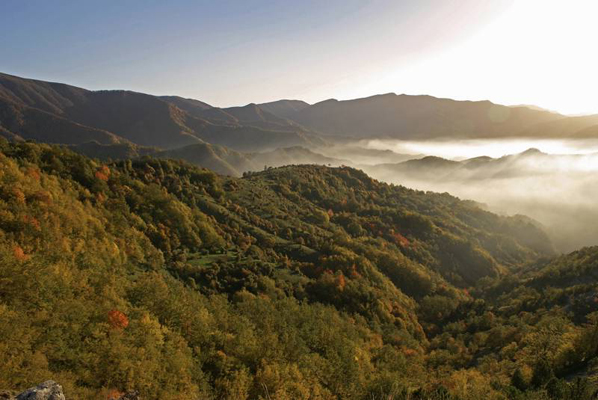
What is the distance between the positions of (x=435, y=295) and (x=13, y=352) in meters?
112

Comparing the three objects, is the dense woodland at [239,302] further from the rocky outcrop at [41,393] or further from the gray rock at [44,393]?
the gray rock at [44,393]

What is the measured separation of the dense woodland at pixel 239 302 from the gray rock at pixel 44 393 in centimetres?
585

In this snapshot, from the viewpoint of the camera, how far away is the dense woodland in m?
32.8

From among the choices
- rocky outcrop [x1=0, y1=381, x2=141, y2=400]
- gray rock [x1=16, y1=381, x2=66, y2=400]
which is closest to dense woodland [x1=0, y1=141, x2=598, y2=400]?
rocky outcrop [x1=0, y1=381, x2=141, y2=400]

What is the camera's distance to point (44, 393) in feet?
60.3

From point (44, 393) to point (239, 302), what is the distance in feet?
158

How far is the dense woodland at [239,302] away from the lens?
3275 centimetres

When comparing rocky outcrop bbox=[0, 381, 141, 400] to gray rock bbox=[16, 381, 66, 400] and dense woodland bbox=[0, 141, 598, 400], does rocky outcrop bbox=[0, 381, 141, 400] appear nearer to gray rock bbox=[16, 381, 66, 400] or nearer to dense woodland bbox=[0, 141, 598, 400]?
gray rock bbox=[16, 381, 66, 400]

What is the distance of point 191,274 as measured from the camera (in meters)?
70.5

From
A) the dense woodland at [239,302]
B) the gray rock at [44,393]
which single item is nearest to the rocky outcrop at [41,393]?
the gray rock at [44,393]

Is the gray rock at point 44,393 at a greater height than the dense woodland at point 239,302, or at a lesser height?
greater

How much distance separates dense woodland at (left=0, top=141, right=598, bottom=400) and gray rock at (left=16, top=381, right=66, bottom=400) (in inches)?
230

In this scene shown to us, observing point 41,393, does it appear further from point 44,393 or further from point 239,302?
point 239,302

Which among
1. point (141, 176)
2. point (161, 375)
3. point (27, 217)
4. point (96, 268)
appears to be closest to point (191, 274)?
point (96, 268)
